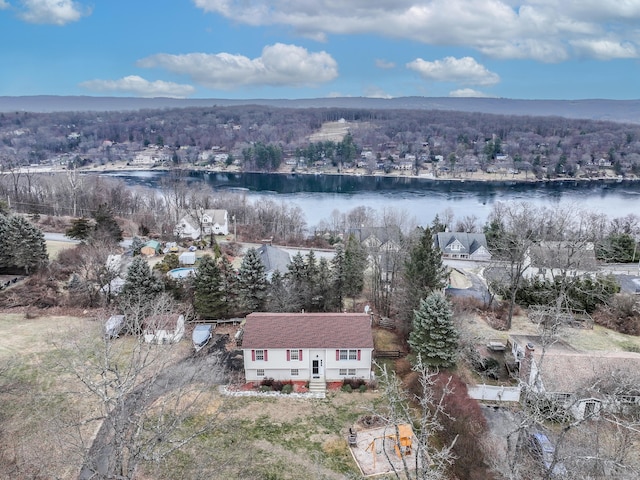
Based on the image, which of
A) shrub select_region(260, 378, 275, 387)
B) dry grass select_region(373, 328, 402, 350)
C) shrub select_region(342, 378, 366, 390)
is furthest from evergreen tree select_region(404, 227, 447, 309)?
shrub select_region(260, 378, 275, 387)

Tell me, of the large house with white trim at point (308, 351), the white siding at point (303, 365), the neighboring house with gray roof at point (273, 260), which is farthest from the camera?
the neighboring house with gray roof at point (273, 260)

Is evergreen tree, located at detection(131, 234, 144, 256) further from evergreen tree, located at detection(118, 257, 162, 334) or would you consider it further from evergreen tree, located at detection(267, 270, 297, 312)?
evergreen tree, located at detection(267, 270, 297, 312)

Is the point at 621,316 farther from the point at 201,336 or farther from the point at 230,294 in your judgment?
the point at 201,336

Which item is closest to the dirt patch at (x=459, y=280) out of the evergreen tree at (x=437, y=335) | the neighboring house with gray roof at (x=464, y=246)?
the neighboring house with gray roof at (x=464, y=246)

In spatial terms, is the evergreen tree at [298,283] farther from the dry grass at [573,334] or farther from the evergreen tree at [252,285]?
the dry grass at [573,334]

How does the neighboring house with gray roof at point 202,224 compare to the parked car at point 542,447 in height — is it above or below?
above

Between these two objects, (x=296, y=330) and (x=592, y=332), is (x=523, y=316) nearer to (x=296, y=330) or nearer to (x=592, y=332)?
(x=592, y=332)
